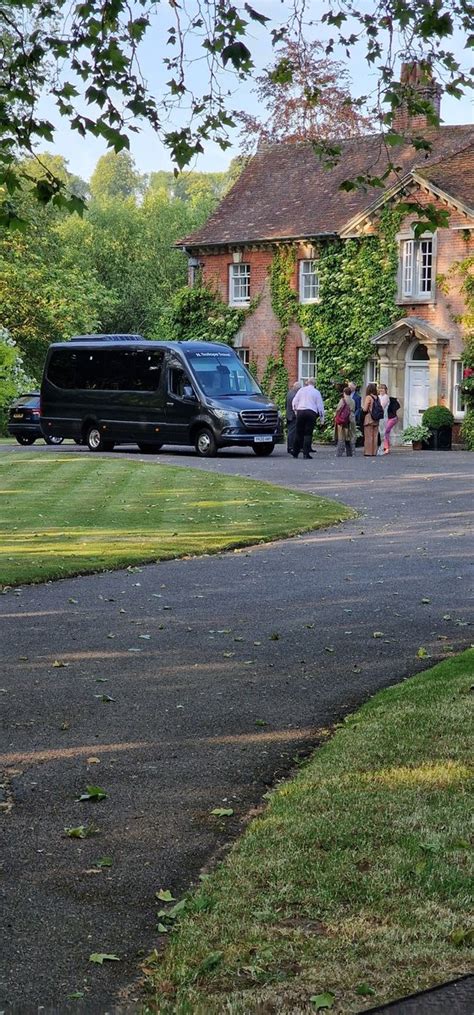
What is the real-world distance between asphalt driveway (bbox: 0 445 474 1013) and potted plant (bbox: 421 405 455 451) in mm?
22849

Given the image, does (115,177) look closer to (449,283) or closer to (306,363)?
(306,363)

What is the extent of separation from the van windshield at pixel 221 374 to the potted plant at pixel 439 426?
657 cm

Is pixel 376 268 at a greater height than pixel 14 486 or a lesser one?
greater

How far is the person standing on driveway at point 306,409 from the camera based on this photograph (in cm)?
3122

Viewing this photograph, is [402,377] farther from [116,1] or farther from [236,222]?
[116,1]

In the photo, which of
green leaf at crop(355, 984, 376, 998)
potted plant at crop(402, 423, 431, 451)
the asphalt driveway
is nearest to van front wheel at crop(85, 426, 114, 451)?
potted plant at crop(402, 423, 431, 451)

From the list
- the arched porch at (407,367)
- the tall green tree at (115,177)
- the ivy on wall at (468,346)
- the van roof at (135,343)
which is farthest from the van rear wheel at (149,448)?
the tall green tree at (115,177)

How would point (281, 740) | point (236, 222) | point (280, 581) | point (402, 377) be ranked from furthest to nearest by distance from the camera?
1. point (236, 222)
2. point (402, 377)
3. point (280, 581)
4. point (281, 740)

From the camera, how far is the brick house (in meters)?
40.2

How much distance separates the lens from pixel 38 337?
55.3 metres

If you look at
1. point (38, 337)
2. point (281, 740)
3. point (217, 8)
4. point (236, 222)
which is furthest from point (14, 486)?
point (38, 337)

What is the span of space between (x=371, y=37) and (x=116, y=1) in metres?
1.93

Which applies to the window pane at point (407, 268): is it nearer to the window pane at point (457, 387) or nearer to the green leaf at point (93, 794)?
the window pane at point (457, 387)

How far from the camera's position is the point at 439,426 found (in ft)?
127
